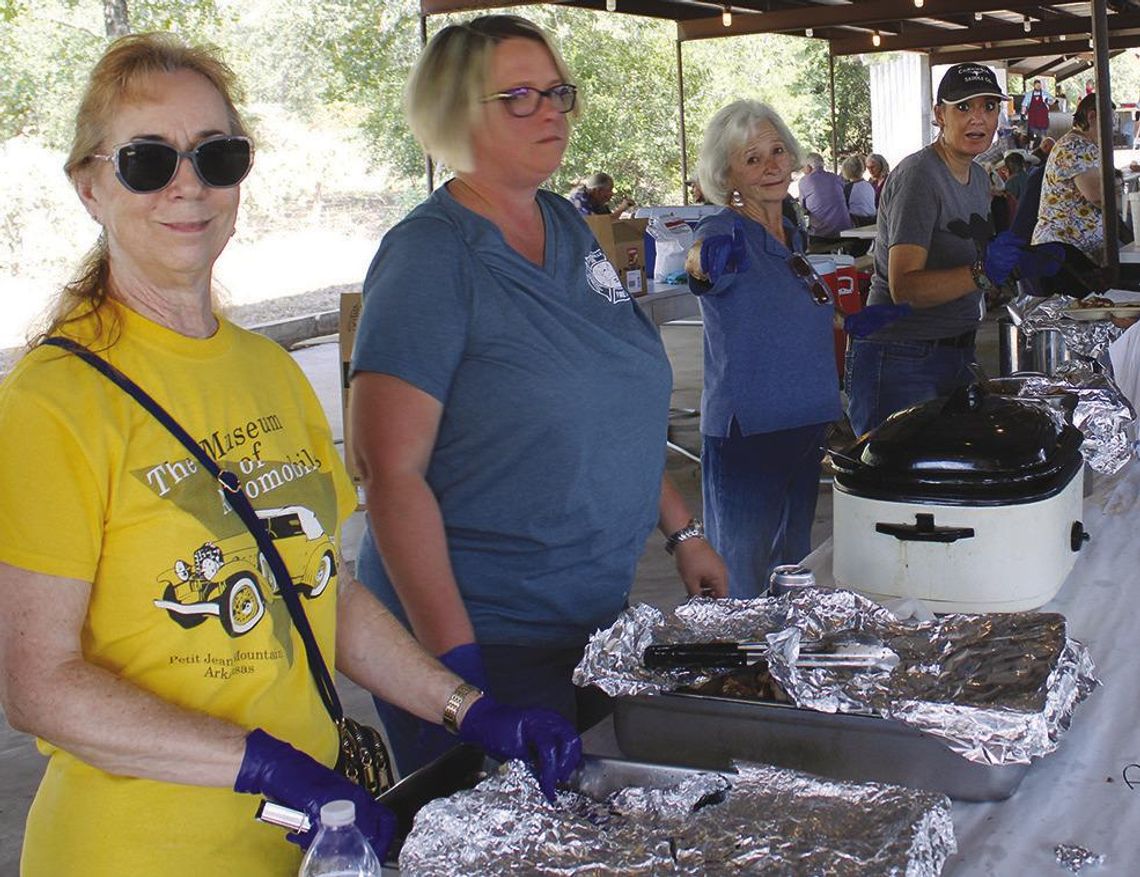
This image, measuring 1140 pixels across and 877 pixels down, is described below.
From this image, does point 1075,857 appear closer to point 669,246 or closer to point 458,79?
point 458,79

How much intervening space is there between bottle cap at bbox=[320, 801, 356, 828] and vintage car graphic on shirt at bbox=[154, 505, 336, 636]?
25 cm

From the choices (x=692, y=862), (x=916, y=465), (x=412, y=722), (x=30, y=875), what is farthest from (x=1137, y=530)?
(x=30, y=875)

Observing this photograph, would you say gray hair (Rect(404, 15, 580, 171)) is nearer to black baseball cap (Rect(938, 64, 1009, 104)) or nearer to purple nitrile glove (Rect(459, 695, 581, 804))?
purple nitrile glove (Rect(459, 695, 581, 804))

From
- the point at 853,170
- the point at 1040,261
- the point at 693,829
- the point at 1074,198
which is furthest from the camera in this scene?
the point at 853,170

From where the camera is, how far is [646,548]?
16.4 ft

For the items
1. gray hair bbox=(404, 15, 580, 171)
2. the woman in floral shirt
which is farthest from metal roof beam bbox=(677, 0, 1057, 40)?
gray hair bbox=(404, 15, 580, 171)

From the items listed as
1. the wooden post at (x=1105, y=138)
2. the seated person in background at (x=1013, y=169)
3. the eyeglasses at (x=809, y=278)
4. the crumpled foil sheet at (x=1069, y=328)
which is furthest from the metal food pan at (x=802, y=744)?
the seated person in background at (x=1013, y=169)

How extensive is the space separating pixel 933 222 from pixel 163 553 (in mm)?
2336

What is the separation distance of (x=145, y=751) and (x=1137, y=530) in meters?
1.70

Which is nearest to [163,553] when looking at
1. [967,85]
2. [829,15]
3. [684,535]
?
[684,535]

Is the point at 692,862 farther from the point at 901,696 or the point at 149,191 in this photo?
the point at 149,191

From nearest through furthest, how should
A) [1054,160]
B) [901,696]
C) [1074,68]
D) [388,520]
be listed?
1. [901,696]
2. [388,520]
3. [1054,160]
4. [1074,68]

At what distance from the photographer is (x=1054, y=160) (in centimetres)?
589

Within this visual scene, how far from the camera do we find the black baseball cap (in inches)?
120
